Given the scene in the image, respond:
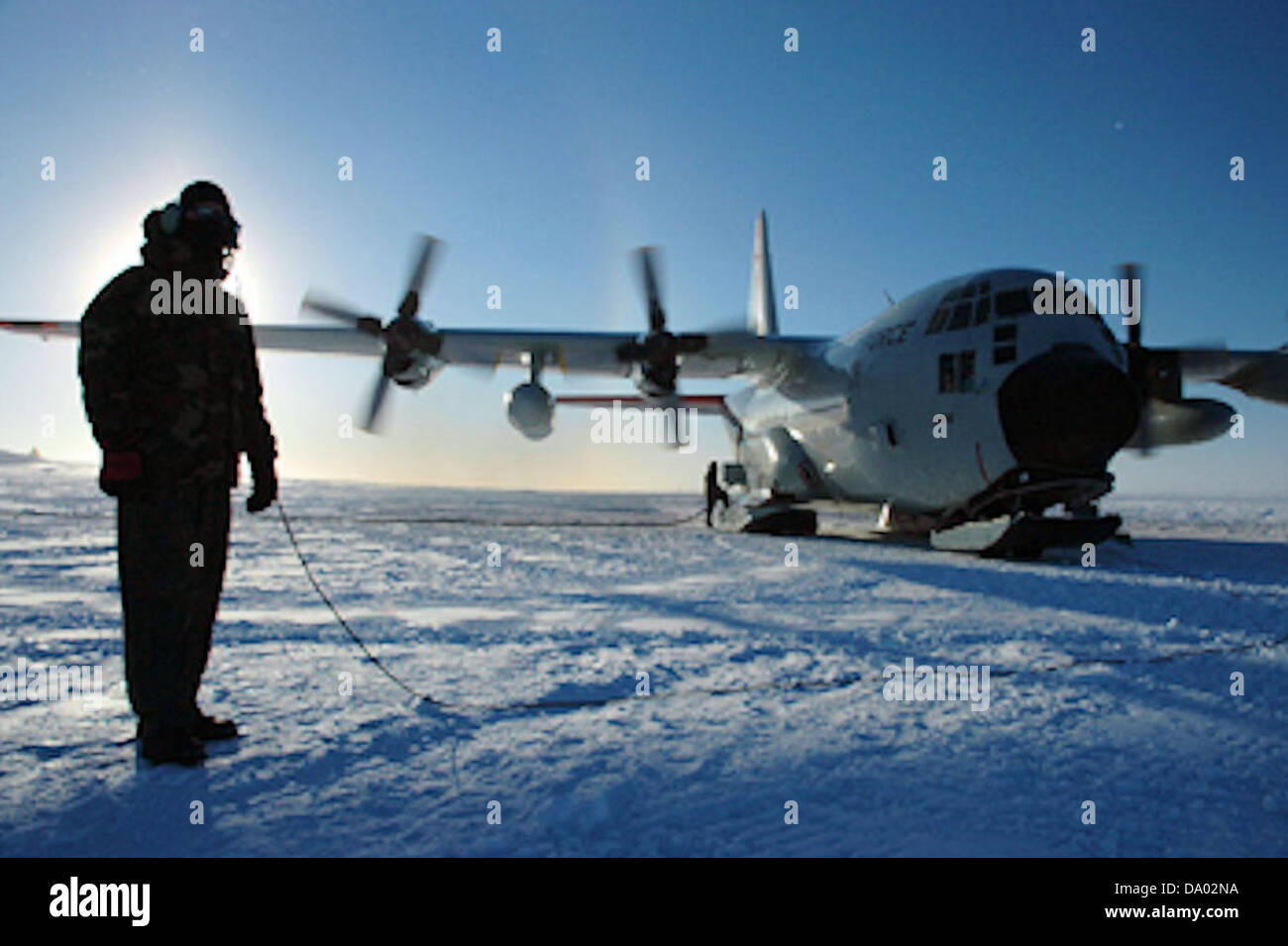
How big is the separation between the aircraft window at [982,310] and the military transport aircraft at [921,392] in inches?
0.7

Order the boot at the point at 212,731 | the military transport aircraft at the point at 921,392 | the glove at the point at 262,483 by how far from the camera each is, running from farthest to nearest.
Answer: the military transport aircraft at the point at 921,392 → the glove at the point at 262,483 → the boot at the point at 212,731

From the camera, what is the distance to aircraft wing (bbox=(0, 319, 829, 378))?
539 inches

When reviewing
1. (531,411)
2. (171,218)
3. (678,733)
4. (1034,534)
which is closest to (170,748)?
(678,733)

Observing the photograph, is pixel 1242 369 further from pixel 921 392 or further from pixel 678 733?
pixel 678 733

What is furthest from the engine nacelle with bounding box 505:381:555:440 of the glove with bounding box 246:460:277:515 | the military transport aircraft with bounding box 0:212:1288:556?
the glove with bounding box 246:460:277:515

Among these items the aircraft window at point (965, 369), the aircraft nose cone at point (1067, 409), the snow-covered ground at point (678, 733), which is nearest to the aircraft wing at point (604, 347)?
the aircraft window at point (965, 369)

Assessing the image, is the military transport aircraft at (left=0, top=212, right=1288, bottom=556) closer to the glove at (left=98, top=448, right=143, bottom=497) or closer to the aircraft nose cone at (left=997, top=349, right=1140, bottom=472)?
the aircraft nose cone at (left=997, top=349, right=1140, bottom=472)

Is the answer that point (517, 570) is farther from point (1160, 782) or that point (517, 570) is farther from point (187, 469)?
point (1160, 782)

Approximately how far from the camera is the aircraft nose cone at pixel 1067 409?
28.2 ft

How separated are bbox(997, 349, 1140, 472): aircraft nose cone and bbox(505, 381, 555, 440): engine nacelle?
806 centimetres

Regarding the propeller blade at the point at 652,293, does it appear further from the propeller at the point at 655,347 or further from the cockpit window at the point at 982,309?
the cockpit window at the point at 982,309
